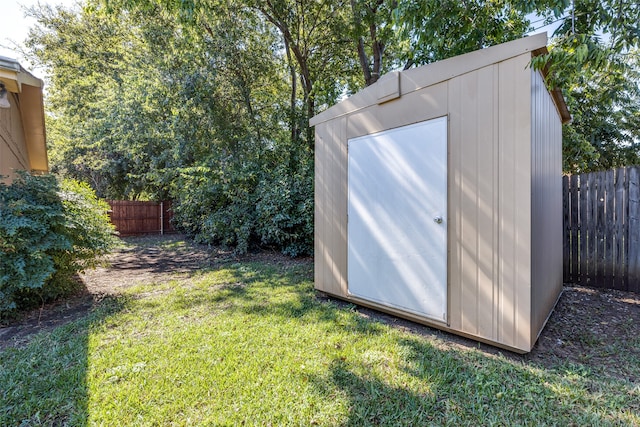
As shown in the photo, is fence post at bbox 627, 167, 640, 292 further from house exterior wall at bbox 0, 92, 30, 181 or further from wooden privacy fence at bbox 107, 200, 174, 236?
wooden privacy fence at bbox 107, 200, 174, 236

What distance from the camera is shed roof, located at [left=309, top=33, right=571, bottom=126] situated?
213cm

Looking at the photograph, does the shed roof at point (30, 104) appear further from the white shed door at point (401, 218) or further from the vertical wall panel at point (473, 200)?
the vertical wall panel at point (473, 200)

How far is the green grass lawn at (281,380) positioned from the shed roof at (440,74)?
7.32 feet

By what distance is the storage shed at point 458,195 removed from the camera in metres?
2.16

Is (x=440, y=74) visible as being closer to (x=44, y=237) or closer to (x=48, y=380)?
(x=48, y=380)

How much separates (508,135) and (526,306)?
1.24 meters

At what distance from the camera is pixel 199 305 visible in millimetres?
3479

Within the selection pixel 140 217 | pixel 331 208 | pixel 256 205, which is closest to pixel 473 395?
pixel 331 208

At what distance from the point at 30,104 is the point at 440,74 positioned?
20.4ft

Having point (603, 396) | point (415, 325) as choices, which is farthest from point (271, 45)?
point (603, 396)

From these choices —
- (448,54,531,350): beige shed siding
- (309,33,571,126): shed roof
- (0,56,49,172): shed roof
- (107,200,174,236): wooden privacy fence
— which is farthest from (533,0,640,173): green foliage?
(107,200,174,236): wooden privacy fence

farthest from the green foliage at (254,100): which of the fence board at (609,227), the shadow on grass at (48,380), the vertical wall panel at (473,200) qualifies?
the shadow on grass at (48,380)

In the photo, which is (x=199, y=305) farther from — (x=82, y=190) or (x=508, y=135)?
(x=508, y=135)

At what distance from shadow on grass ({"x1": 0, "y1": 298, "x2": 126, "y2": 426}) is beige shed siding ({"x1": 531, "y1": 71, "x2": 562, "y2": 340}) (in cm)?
308
